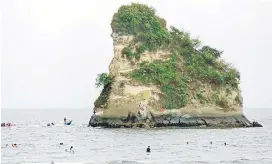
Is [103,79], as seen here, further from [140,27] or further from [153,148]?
[153,148]

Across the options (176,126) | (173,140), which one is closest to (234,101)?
(176,126)

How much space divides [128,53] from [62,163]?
3635cm

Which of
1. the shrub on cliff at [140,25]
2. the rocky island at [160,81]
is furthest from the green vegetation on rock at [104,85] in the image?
the shrub on cliff at [140,25]

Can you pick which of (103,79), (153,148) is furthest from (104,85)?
(153,148)

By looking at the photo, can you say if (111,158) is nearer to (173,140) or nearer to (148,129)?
(173,140)

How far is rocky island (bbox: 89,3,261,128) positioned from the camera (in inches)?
2694

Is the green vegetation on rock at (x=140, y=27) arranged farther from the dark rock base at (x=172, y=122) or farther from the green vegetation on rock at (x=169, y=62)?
the dark rock base at (x=172, y=122)

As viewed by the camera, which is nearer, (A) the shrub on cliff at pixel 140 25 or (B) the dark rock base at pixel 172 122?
(B) the dark rock base at pixel 172 122

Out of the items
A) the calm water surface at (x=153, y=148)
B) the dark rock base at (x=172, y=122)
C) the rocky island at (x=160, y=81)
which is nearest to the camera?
the calm water surface at (x=153, y=148)

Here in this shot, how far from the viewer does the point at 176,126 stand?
6825 cm

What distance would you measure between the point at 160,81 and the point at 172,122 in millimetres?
5712

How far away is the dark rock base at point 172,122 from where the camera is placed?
67.0m

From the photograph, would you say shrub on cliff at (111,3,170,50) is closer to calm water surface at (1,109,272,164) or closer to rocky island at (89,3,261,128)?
rocky island at (89,3,261,128)

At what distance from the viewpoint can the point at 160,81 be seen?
2785 inches
